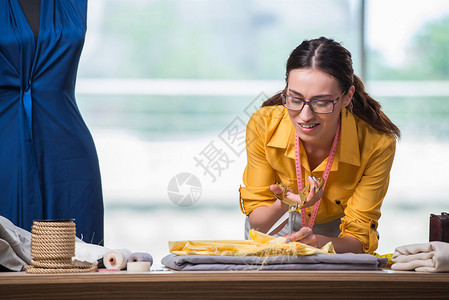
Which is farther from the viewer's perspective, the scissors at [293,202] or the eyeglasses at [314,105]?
the eyeglasses at [314,105]

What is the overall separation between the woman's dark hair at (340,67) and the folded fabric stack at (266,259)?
702 millimetres

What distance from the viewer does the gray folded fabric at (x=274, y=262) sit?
141cm

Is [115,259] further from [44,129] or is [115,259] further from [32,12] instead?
[32,12]

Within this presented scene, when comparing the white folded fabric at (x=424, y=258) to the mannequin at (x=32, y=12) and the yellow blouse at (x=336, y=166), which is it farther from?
the mannequin at (x=32, y=12)

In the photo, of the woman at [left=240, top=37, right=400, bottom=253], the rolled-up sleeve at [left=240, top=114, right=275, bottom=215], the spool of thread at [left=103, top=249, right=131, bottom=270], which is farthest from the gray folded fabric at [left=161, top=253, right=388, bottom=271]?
the rolled-up sleeve at [left=240, top=114, right=275, bottom=215]

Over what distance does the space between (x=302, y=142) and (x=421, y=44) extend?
2.80 meters

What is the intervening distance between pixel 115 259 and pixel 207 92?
3.15 metres

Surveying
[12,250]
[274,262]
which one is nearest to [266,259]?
[274,262]

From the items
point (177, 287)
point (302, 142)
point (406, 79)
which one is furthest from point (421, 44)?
point (177, 287)

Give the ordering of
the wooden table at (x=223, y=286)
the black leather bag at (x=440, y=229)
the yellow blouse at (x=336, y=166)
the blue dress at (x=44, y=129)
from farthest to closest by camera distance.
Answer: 1. the blue dress at (x=44, y=129)
2. the yellow blouse at (x=336, y=166)
3. the black leather bag at (x=440, y=229)
4. the wooden table at (x=223, y=286)

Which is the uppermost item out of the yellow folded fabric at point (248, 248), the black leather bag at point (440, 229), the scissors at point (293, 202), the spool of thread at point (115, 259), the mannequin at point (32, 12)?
the mannequin at point (32, 12)

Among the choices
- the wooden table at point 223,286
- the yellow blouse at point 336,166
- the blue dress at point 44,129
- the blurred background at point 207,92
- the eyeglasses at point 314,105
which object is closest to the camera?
the wooden table at point 223,286

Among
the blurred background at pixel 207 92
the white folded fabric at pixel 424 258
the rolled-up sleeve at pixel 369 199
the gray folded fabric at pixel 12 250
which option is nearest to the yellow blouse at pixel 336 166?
the rolled-up sleeve at pixel 369 199

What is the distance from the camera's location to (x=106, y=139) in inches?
176
